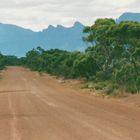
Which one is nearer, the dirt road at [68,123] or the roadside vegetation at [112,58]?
the dirt road at [68,123]

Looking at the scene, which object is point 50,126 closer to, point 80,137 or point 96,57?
point 80,137

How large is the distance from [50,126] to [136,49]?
19589 mm

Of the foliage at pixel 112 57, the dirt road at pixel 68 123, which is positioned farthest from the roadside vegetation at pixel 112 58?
the dirt road at pixel 68 123

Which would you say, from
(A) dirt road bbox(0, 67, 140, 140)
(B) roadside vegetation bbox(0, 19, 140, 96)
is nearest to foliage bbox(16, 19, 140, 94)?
(B) roadside vegetation bbox(0, 19, 140, 96)

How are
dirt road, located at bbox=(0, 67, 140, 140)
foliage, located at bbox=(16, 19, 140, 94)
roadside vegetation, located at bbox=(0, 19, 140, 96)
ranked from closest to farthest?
1. dirt road, located at bbox=(0, 67, 140, 140)
2. roadside vegetation, located at bbox=(0, 19, 140, 96)
3. foliage, located at bbox=(16, 19, 140, 94)

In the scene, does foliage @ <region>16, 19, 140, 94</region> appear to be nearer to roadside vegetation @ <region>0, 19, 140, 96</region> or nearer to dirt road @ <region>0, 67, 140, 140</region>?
roadside vegetation @ <region>0, 19, 140, 96</region>

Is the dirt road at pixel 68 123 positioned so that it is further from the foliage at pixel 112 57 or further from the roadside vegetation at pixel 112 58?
the foliage at pixel 112 57

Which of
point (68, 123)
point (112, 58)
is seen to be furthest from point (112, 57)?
point (68, 123)

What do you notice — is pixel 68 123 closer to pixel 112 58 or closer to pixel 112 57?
pixel 112 57

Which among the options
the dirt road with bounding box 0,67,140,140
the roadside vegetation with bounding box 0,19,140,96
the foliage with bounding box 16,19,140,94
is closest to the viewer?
Result: the dirt road with bounding box 0,67,140,140

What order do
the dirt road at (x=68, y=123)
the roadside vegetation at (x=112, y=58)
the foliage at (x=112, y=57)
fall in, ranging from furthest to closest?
the foliage at (x=112, y=57) → the roadside vegetation at (x=112, y=58) → the dirt road at (x=68, y=123)

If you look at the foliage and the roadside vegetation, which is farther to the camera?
the foliage

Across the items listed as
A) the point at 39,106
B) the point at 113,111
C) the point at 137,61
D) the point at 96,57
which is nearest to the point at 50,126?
the point at 113,111

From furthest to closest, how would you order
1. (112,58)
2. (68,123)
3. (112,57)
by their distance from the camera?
(112,58) < (112,57) < (68,123)
